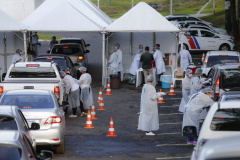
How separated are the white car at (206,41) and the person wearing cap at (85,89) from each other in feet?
69.2

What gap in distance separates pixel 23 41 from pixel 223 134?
21.6 m

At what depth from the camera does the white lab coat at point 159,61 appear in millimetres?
27811

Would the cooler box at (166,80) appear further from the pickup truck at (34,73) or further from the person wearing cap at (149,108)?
the person wearing cap at (149,108)

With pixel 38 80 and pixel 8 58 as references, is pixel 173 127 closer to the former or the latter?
pixel 38 80

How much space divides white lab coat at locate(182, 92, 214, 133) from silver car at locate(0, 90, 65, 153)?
3025mm

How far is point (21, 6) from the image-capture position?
39.3m

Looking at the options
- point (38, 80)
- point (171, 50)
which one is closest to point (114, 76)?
point (171, 50)

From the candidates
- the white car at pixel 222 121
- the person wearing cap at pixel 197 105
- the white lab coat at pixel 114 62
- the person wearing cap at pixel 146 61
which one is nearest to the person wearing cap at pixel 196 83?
the person wearing cap at pixel 197 105

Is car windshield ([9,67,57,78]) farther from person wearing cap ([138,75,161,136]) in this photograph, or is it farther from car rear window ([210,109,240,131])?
car rear window ([210,109,240,131])

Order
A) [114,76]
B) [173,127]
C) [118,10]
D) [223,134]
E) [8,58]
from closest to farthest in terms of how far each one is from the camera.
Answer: [223,134], [173,127], [114,76], [8,58], [118,10]

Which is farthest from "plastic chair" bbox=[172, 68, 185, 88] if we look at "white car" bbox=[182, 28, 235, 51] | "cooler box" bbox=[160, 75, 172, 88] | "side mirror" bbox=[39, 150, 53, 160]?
"side mirror" bbox=[39, 150, 53, 160]

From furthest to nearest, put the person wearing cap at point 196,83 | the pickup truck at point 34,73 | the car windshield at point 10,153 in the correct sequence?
the pickup truck at point 34,73 → the person wearing cap at point 196,83 → the car windshield at point 10,153

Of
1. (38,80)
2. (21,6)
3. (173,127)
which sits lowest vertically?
(173,127)

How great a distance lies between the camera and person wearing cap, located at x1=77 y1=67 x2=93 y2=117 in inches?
754
